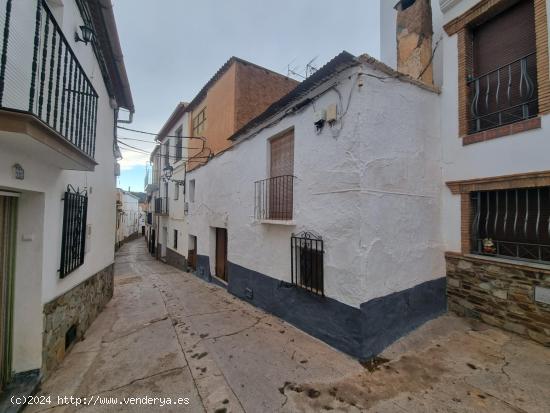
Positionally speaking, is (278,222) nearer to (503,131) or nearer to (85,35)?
(503,131)

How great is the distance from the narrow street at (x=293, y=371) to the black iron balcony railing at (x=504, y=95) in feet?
12.3

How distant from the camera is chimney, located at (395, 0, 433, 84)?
536 cm

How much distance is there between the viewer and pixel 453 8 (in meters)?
5.18

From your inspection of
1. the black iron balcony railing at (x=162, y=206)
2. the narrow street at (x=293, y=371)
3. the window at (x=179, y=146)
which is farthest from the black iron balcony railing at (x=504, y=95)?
the black iron balcony railing at (x=162, y=206)

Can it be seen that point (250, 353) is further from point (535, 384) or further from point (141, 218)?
point (141, 218)

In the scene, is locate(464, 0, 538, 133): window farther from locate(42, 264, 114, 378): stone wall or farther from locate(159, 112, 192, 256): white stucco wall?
locate(159, 112, 192, 256): white stucco wall

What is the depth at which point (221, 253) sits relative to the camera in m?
9.12

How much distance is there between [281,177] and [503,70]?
15.1 ft

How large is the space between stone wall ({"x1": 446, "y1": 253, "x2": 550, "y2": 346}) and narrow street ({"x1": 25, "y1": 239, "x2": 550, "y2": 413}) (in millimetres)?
Answer: 237

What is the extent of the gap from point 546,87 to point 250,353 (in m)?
6.37

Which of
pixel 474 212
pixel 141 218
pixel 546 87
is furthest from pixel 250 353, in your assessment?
pixel 141 218

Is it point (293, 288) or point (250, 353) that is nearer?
point (250, 353)

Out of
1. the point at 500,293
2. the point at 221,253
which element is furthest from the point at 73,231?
the point at 500,293

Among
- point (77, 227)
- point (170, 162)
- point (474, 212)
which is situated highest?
point (170, 162)
